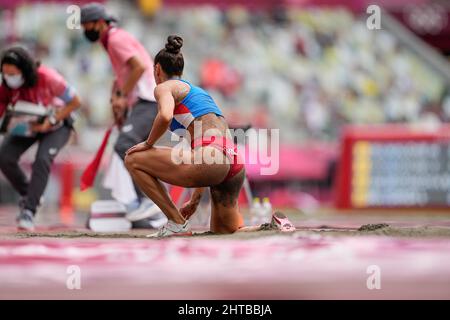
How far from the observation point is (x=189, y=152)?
4.96 metres

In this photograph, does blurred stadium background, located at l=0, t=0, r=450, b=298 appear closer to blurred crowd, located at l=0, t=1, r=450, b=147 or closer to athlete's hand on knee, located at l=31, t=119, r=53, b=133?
blurred crowd, located at l=0, t=1, r=450, b=147

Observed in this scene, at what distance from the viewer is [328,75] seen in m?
16.7

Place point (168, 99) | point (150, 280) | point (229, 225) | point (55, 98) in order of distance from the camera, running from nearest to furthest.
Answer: point (150, 280), point (168, 99), point (229, 225), point (55, 98)

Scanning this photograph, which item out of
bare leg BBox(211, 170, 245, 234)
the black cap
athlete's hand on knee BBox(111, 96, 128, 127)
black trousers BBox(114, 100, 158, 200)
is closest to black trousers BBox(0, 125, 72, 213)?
athlete's hand on knee BBox(111, 96, 128, 127)

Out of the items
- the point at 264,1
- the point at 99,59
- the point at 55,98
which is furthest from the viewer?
the point at 264,1

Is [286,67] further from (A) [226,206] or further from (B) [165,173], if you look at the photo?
(B) [165,173]

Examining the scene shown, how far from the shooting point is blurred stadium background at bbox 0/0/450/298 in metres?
14.5

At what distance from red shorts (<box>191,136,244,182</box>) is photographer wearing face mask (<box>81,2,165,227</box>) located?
1.59 m

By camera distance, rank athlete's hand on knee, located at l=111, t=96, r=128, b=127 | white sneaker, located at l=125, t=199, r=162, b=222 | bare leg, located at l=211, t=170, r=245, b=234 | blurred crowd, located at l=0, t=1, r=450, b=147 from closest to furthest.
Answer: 1. bare leg, located at l=211, t=170, r=245, b=234
2. white sneaker, located at l=125, t=199, r=162, b=222
3. athlete's hand on knee, located at l=111, t=96, r=128, b=127
4. blurred crowd, located at l=0, t=1, r=450, b=147

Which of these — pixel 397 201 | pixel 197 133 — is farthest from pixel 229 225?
pixel 397 201

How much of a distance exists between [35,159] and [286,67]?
1052 centimetres

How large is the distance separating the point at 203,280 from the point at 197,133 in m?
1.36

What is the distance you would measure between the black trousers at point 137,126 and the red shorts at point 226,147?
1.56 metres
